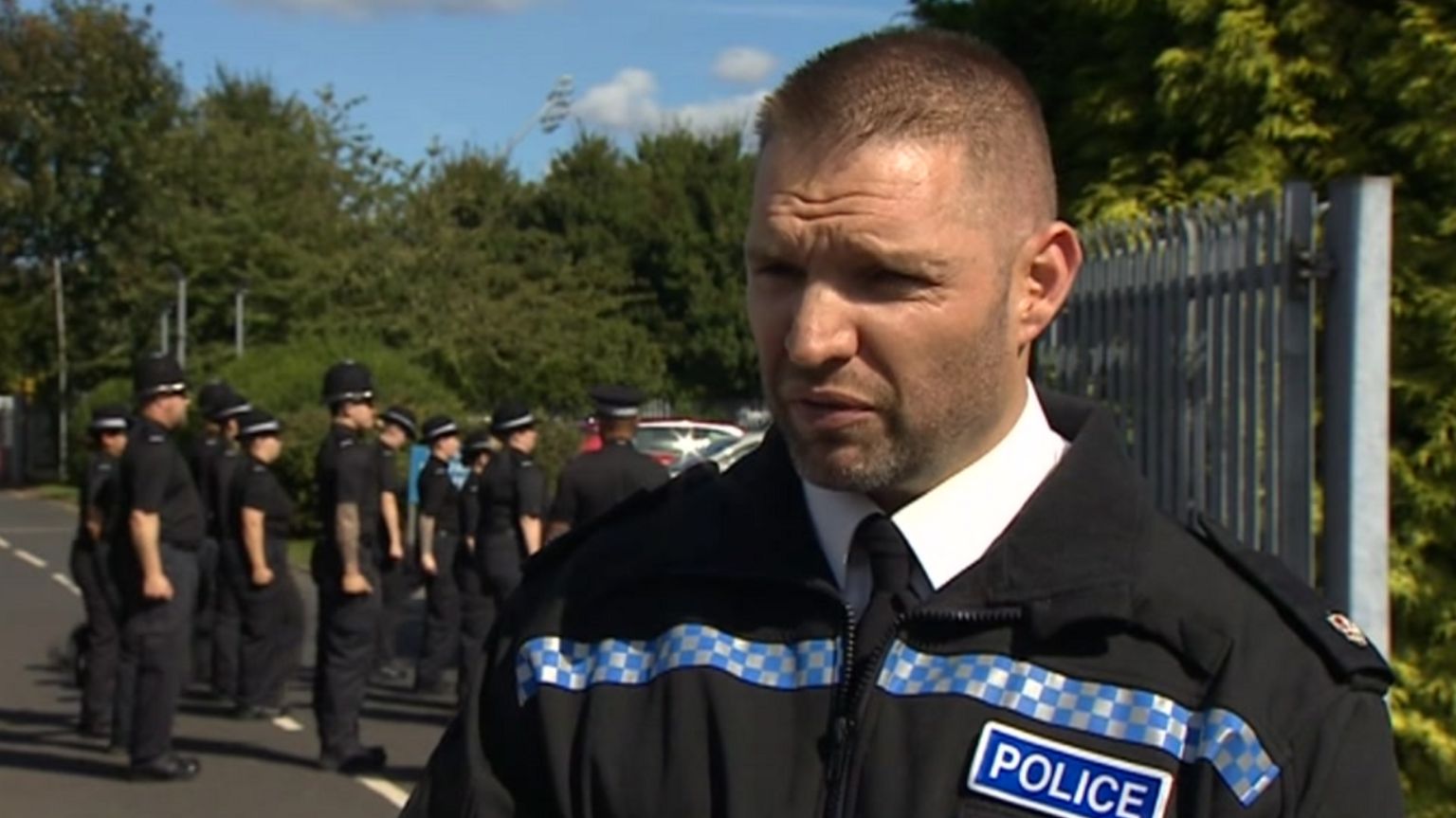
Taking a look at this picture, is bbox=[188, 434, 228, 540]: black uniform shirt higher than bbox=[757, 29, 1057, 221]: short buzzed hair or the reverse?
the reverse

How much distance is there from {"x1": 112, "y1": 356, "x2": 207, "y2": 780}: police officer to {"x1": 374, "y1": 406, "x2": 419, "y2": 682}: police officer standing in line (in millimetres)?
1304

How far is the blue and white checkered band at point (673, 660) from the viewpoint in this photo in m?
1.79

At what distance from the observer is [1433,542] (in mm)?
4984

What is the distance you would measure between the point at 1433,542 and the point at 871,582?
349 cm

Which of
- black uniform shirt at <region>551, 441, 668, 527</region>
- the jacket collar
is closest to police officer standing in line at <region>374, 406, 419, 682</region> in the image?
black uniform shirt at <region>551, 441, 668, 527</region>

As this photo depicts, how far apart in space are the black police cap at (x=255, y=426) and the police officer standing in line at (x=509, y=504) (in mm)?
A: 1378

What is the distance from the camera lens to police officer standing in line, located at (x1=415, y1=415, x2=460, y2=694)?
13609mm

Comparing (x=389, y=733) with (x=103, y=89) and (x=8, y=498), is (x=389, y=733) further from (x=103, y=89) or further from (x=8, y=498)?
(x=103, y=89)

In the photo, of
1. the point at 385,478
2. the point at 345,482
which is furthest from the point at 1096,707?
the point at 385,478

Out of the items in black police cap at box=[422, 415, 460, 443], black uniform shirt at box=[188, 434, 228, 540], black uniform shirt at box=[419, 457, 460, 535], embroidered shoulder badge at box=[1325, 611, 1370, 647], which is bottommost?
black uniform shirt at box=[419, 457, 460, 535]

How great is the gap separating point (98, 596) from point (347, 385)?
1830mm

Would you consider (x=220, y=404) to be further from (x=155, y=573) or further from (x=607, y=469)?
(x=607, y=469)

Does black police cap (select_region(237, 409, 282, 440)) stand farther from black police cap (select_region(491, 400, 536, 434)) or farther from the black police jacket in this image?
the black police jacket

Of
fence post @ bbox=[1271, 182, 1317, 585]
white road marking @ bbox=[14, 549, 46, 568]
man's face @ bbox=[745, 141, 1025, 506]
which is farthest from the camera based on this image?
white road marking @ bbox=[14, 549, 46, 568]
